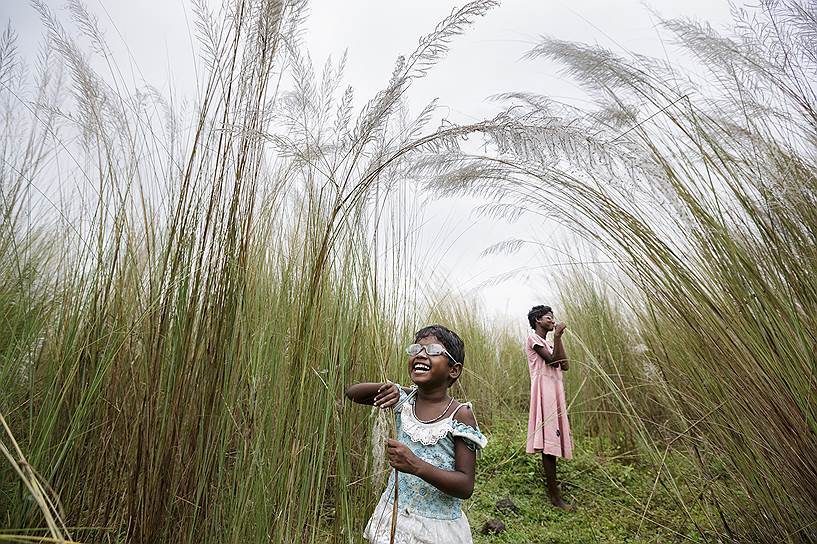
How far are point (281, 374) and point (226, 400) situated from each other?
0.68 feet

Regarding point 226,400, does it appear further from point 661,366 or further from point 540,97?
point 661,366

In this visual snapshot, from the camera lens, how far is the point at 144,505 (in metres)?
1.49

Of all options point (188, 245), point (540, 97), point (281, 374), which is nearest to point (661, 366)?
→ point (540, 97)

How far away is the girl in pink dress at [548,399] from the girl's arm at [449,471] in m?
2.39

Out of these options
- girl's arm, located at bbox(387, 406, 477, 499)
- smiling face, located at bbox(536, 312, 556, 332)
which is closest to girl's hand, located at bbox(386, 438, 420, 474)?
girl's arm, located at bbox(387, 406, 477, 499)

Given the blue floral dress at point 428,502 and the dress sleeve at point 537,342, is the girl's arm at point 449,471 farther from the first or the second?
the dress sleeve at point 537,342

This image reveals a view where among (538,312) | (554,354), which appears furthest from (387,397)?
(538,312)

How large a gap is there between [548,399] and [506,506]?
860mm

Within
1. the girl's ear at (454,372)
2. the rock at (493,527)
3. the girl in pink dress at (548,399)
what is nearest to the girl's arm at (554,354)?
the girl in pink dress at (548,399)

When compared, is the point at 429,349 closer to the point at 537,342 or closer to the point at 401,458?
the point at 401,458

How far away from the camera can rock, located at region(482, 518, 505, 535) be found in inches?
140

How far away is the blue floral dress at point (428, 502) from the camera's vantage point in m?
1.70

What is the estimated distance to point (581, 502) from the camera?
170 inches

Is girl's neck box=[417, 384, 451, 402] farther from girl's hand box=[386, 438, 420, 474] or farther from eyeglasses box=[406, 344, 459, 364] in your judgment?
girl's hand box=[386, 438, 420, 474]
